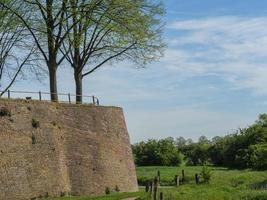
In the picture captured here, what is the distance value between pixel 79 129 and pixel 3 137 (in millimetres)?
7855

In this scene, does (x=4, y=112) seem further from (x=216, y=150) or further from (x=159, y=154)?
(x=216, y=150)

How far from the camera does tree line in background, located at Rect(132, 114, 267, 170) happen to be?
7262 centimetres

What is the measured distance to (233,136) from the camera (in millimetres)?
79750

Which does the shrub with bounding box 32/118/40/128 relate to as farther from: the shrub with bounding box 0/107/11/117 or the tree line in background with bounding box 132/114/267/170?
the tree line in background with bounding box 132/114/267/170

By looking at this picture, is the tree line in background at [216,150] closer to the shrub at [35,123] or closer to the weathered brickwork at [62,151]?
the weathered brickwork at [62,151]

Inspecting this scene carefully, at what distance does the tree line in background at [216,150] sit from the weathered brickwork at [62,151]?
25075 mm

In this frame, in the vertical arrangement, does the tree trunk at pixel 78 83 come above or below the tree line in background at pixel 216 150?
above

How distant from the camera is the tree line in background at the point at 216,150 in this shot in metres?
72.6

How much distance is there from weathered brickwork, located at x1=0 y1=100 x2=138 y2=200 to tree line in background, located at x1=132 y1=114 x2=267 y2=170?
25.1m

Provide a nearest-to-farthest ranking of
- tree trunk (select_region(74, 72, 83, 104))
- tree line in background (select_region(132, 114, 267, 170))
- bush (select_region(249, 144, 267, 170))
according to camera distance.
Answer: tree trunk (select_region(74, 72, 83, 104))
bush (select_region(249, 144, 267, 170))
tree line in background (select_region(132, 114, 267, 170))

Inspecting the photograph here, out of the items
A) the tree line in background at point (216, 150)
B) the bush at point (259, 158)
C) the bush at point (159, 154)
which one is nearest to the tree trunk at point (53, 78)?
the bush at point (259, 158)

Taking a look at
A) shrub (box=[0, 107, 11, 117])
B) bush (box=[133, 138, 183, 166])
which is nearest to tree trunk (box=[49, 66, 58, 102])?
shrub (box=[0, 107, 11, 117])

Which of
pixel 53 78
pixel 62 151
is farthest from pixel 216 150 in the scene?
pixel 62 151

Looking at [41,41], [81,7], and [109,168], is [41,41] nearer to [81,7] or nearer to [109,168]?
[81,7]
